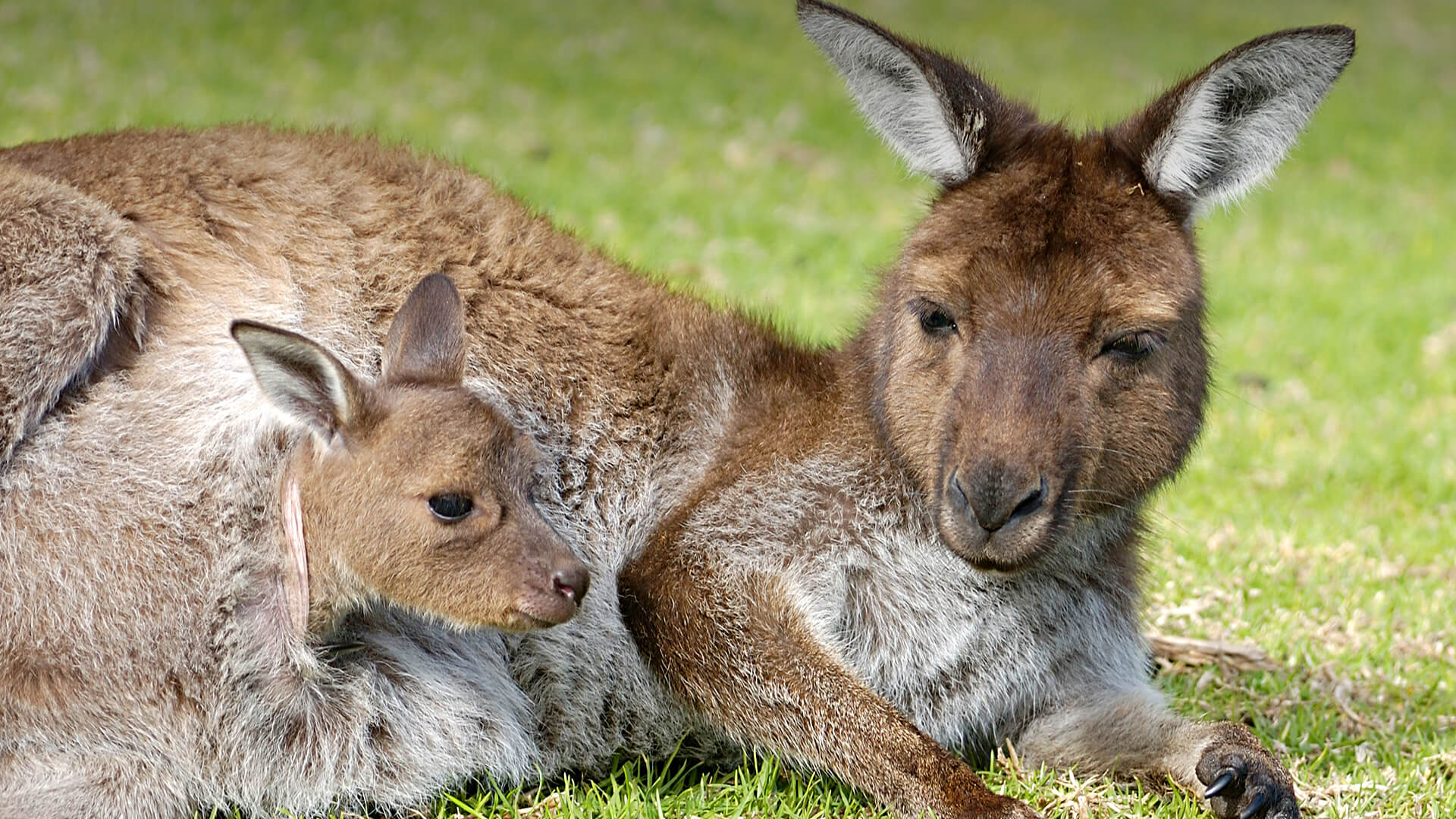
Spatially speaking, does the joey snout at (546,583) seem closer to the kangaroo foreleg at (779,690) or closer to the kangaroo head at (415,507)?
the kangaroo head at (415,507)

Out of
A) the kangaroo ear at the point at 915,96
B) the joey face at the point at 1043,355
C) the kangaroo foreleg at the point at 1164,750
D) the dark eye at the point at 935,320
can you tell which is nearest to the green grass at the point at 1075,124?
the kangaroo foreleg at the point at 1164,750

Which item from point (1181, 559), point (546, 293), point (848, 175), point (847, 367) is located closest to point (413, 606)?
point (546, 293)

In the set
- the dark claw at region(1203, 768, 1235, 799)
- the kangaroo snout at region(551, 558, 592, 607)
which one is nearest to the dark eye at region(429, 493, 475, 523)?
the kangaroo snout at region(551, 558, 592, 607)

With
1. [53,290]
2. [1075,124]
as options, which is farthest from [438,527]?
[1075,124]

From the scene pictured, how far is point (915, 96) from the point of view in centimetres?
440

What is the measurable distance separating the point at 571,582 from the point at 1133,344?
64.5 inches

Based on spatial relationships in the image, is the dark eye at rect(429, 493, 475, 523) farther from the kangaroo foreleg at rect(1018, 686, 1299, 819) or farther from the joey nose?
the kangaroo foreleg at rect(1018, 686, 1299, 819)

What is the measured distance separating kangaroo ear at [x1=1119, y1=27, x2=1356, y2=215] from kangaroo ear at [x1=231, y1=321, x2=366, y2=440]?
229 cm

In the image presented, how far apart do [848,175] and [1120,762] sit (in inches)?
390

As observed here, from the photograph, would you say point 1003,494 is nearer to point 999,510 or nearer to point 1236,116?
point 999,510

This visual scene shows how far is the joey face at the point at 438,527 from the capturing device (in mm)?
3643

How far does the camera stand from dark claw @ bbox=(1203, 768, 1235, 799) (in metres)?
3.99

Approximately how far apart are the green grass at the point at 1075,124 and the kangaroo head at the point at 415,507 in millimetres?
641

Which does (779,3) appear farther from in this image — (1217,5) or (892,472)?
(892,472)
